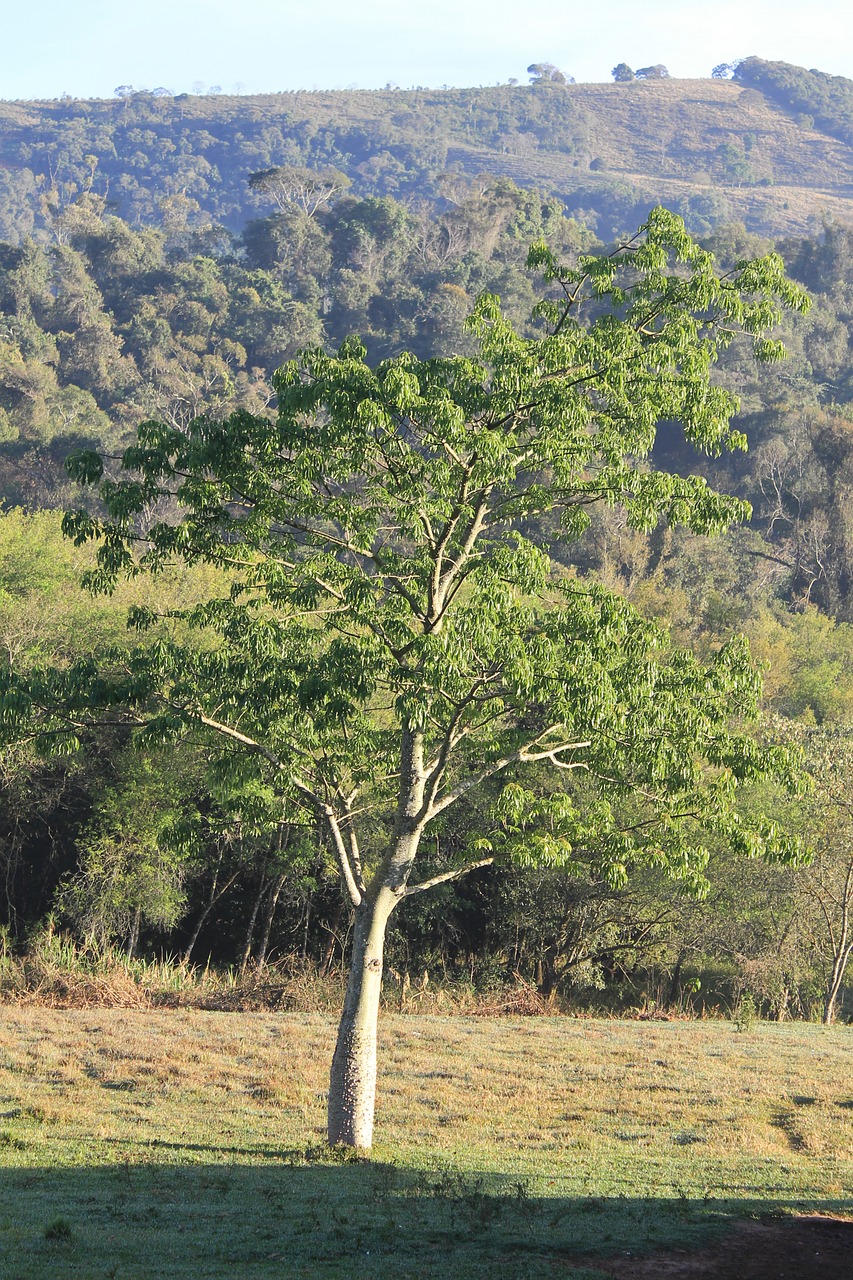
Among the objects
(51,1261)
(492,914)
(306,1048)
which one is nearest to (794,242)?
(492,914)

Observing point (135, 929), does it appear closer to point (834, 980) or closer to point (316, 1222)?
point (834, 980)

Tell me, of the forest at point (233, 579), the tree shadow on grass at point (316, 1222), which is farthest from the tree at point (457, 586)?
the tree shadow on grass at point (316, 1222)

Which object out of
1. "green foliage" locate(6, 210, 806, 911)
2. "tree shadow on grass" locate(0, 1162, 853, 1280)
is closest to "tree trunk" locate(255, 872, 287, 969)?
"green foliage" locate(6, 210, 806, 911)

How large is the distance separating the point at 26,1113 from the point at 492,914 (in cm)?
1599

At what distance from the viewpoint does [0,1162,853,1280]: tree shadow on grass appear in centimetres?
888

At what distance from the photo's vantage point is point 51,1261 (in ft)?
28.2

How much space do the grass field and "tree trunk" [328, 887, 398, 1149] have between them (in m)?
0.37

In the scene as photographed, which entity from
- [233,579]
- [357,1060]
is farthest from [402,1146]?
[233,579]

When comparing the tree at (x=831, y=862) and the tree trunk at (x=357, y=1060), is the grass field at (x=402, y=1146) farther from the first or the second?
the tree at (x=831, y=862)

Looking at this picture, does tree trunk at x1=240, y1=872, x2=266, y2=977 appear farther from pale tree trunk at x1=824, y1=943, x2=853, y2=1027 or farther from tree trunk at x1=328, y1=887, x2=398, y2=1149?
tree trunk at x1=328, y1=887, x2=398, y2=1149

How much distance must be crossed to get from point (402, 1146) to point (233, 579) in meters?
22.0

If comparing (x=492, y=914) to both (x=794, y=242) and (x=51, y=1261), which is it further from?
(x=794, y=242)

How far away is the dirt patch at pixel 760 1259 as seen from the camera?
895 cm

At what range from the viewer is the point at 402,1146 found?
13523mm
